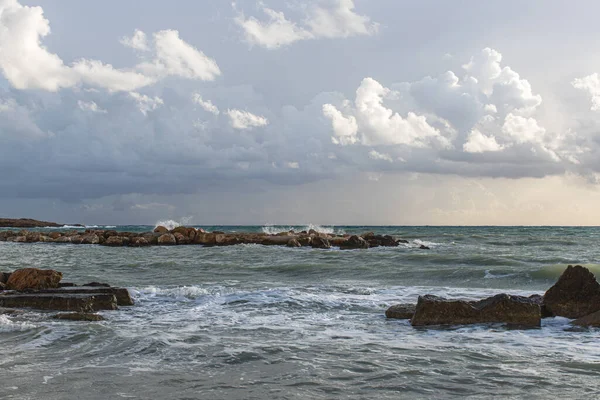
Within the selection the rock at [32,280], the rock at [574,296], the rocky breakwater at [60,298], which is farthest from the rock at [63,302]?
the rock at [574,296]

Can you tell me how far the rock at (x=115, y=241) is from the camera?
3791cm

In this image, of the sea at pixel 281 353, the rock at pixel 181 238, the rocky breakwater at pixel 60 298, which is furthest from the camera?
the rock at pixel 181 238

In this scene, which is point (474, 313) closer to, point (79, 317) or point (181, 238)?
point (79, 317)

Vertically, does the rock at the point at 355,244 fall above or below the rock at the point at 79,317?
above

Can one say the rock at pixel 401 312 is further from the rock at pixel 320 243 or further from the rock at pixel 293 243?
the rock at pixel 293 243

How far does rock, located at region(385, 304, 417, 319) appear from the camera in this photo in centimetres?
985

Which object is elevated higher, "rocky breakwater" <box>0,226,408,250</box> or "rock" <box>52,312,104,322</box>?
"rocky breakwater" <box>0,226,408,250</box>

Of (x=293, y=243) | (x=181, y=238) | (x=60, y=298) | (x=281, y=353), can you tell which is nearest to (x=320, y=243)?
(x=293, y=243)

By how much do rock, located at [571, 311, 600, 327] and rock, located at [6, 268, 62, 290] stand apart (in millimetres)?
11042

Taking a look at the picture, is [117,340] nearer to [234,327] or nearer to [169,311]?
[234,327]

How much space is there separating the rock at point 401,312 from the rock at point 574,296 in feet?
8.66

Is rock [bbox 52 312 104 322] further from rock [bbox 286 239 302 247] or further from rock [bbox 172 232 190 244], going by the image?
rock [bbox 172 232 190 244]

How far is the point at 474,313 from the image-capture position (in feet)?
30.6

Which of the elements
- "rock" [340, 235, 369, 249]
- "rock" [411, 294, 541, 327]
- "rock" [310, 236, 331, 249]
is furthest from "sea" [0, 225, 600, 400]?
"rock" [310, 236, 331, 249]
